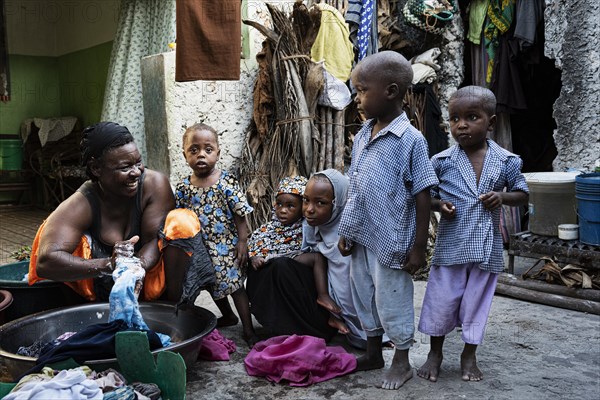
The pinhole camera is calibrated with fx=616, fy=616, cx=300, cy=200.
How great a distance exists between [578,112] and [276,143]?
8.60ft

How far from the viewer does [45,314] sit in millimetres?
3029

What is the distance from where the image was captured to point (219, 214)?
3.62m

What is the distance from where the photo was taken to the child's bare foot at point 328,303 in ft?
11.2

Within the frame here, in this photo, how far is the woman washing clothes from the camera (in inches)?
118

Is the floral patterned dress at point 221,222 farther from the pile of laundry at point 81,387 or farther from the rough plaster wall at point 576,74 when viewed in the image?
the rough plaster wall at point 576,74

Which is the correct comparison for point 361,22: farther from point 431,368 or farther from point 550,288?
point 431,368

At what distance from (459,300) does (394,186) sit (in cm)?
68

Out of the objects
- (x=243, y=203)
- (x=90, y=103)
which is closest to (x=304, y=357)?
(x=243, y=203)

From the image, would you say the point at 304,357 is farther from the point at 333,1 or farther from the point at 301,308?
the point at 333,1

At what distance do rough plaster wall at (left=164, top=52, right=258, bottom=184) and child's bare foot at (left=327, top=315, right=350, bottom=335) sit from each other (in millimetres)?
2396

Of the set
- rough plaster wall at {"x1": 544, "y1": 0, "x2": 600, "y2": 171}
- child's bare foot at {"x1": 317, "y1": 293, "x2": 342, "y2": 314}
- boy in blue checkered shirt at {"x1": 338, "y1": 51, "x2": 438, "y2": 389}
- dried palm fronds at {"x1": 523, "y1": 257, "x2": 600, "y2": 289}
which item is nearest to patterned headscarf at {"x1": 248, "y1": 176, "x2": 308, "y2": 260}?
child's bare foot at {"x1": 317, "y1": 293, "x2": 342, "y2": 314}

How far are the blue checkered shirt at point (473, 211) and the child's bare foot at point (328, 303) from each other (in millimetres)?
666

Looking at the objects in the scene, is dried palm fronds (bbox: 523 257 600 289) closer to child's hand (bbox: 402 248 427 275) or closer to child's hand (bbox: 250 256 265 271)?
child's hand (bbox: 402 248 427 275)

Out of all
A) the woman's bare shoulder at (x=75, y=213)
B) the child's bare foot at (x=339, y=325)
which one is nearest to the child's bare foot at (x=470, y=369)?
the child's bare foot at (x=339, y=325)
